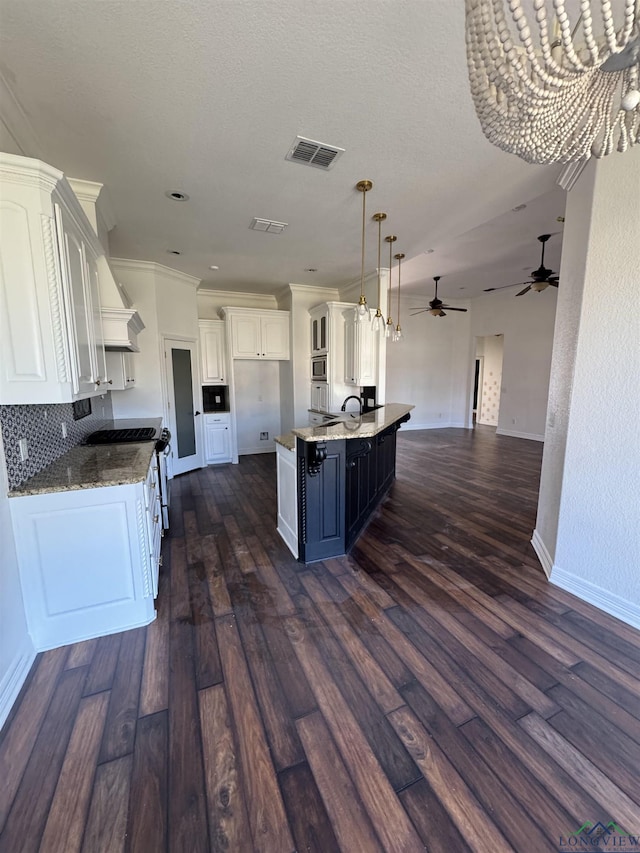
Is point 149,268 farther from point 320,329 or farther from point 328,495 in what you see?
point 328,495

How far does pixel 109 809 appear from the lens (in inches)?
47.3

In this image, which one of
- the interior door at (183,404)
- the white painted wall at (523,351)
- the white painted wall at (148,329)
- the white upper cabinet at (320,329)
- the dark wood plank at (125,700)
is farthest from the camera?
the white painted wall at (523,351)

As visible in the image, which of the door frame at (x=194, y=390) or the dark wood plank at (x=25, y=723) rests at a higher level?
the door frame at (x=194, y=390)

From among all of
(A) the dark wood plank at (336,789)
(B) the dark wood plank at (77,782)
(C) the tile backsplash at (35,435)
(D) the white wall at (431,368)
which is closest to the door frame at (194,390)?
(C) the tile backsplash at (35,435)

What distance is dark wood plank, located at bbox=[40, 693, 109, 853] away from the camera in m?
1.13

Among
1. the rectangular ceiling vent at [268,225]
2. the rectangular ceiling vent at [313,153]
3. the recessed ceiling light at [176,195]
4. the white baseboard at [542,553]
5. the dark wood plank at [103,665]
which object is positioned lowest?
the dark wood plank at [103,665]

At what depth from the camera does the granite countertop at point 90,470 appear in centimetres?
185

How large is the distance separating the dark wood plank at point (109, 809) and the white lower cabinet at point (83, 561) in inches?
32.9

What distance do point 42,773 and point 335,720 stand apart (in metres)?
1.14

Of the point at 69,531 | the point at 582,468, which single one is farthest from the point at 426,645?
the point at 69,531

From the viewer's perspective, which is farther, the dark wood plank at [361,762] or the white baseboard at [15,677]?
the white baseboard at [15,677]

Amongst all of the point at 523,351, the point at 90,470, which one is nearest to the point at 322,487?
the point at 90,470

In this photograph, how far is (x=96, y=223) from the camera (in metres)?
2.97

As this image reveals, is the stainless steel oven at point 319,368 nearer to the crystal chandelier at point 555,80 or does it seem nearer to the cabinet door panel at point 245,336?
the cabinet door panel at point 245,336
